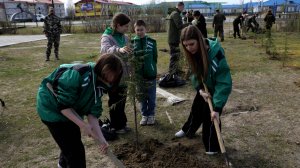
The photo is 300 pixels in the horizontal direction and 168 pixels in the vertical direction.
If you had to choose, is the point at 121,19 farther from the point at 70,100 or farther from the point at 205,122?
the point at 70,100

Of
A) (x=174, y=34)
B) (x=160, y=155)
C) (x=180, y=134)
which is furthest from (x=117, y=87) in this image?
(x=174, y=34)

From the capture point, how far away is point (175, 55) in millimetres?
7023

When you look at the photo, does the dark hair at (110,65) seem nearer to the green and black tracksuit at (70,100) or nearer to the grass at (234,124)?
the green and black tracksuit at (70,100)

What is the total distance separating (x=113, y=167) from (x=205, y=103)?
1284mm

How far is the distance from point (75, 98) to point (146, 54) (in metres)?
1.83

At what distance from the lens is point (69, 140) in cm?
257

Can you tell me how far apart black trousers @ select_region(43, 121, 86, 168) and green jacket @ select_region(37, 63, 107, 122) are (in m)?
0.08

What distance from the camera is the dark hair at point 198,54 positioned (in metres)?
2.93

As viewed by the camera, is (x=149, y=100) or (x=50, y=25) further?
(x=50, y=25)

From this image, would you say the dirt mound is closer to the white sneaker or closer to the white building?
the white sneaker

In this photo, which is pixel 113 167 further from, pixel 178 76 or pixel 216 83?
pixel 178 76

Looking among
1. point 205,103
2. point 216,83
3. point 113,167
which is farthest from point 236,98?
point 113,167

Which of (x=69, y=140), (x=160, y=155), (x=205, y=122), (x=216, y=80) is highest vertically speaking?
(x=216, y=80)

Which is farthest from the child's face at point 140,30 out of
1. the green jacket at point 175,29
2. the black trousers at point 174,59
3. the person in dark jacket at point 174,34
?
the green jacket at point 175,29
